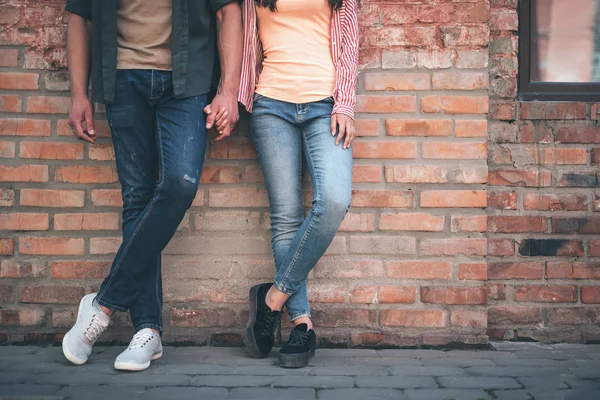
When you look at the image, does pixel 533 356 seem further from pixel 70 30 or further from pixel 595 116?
pixel 70 30

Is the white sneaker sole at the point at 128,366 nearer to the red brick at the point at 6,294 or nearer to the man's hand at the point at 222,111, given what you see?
the red brick at the point at 6,294

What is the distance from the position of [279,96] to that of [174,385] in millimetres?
1191

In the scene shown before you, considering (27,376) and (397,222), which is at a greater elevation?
(397,222)

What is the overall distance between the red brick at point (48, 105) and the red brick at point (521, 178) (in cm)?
198

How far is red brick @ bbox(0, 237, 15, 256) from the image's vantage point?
113 inches

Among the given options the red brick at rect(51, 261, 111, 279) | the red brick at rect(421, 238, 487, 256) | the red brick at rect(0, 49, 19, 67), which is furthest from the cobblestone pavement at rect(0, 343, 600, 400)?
the red brick at rect(0, 49, 19, 67)

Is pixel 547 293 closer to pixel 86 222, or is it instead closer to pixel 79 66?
pixel 86 222

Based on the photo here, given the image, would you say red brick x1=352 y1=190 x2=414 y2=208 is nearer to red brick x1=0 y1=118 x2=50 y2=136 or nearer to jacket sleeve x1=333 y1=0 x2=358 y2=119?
jacket sleeve x1=333 y1=0 x2=358 y2=119

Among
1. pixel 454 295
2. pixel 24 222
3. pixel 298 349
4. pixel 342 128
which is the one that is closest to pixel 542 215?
pixel 454 295

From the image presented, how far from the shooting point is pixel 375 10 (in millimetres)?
2855

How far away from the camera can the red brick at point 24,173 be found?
9.43 feet

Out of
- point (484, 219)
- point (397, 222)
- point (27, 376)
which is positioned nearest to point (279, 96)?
point (397, 222)

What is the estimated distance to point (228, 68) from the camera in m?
2.59

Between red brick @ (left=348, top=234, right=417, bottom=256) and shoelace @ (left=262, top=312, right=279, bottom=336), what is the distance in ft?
1.60
